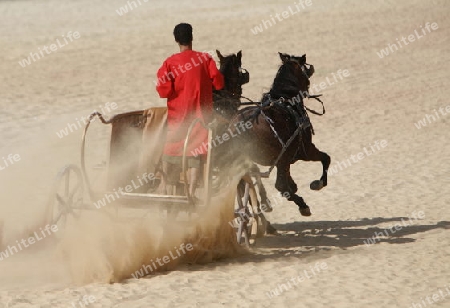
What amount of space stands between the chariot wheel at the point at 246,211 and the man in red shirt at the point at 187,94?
82cm

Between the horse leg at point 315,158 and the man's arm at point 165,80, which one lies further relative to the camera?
the horse leg at point 315,158

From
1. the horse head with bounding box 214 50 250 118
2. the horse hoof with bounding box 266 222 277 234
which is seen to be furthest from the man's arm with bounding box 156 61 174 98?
the horse hoof with bounding box 266 222 277 234

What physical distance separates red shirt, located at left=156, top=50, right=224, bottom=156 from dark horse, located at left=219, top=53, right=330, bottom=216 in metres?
1.13

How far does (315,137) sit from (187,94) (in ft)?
32.1

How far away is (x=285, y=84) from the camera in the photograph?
37.3ft

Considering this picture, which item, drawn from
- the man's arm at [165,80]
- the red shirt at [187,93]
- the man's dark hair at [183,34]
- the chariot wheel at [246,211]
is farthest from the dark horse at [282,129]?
the man's dark hair at [183,34]

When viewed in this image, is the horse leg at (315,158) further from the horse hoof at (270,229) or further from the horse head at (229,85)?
the horse head at (229,85)

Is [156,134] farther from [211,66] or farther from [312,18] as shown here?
[312,18]

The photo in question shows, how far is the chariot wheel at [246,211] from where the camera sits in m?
9.80

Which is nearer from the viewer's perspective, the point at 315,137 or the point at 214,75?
the point at 214,75

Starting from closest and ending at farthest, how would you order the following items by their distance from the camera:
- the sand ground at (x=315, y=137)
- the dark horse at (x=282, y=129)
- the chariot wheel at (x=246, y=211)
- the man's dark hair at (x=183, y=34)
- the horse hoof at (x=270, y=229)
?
the sand ground at (x=315, y=137)
the man's dark hair at (x=183, y=34)
the chariot wheel at (x=246, y=211)
the dark horse at (x=282, y=129)
the horse hoof at (x=270, y=229)

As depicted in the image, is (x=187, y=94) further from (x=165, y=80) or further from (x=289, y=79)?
(x=289, y=79)

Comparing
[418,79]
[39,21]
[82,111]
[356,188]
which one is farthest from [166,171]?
[39,21]

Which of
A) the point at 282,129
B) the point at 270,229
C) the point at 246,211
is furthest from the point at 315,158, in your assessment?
the point at 246,211
